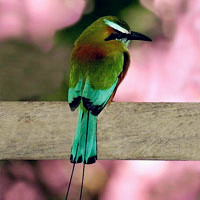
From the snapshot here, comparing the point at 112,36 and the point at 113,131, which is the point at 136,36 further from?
the point at 113,131

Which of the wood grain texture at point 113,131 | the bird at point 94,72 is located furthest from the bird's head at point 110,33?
the wood grain texture at point 113,131

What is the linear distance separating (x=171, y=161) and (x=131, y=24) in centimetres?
22

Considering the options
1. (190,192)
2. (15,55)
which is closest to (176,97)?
(190,192)

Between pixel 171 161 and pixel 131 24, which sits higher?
pixel 131 24

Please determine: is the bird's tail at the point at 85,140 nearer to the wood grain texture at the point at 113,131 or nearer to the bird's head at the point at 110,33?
the wood grain texture at the point at 113,131

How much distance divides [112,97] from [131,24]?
16 centimetres

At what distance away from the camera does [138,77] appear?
1.43 m

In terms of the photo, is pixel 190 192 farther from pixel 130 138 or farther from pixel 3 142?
pixel 3 142

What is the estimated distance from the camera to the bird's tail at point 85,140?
128cm

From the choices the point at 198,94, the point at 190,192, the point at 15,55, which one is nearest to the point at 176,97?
the point at 198,94

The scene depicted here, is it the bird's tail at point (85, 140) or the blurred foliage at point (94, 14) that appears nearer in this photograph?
the bird's tail at point (85, 140)

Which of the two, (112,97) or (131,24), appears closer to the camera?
(112,97)

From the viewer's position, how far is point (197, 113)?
1.33 meters

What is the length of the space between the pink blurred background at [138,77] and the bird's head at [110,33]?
0.05 meters
